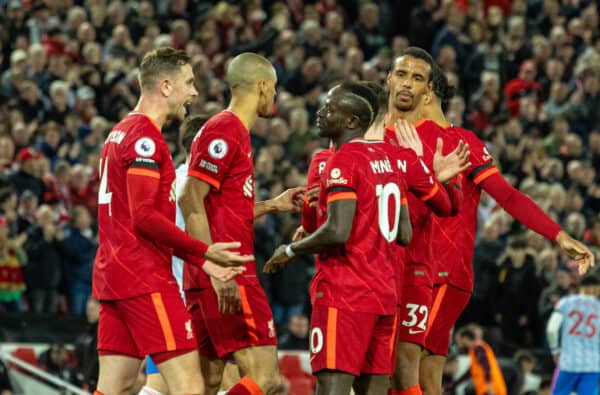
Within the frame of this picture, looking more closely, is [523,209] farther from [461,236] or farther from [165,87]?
[165,87]

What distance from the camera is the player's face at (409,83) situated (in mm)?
8438

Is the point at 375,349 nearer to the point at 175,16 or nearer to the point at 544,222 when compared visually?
the point at 544,222

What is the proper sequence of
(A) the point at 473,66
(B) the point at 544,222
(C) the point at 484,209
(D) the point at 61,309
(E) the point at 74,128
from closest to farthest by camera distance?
1. (B) the point at 544,222
2. (D) the point at 61,309
3. (E) the point at 74,128
4. (C) the point at 484,209
5. (A) the point at 473,66

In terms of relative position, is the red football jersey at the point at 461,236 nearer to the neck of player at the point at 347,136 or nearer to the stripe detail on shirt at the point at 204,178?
the neck of player at the point at 347,136

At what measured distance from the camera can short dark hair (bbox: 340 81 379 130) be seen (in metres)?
7.39

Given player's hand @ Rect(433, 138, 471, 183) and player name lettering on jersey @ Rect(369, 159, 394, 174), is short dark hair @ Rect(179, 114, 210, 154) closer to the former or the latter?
player's hand @ Rect(433, 138, 471, 183)

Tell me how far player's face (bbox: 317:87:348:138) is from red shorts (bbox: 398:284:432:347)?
1.27 m

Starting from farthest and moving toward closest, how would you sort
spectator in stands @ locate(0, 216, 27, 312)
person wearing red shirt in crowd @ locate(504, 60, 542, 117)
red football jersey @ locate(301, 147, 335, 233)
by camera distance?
1. person wearing red shirt in crowd @ locate(504, 60, 542, 117)
2. spectator in stands @ locate(0, 216, 27, 312)
3. red football jersey @ locate(301, 147, 335, 233)

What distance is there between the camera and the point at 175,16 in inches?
755

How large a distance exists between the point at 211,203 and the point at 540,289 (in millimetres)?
9015

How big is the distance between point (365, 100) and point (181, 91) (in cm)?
108

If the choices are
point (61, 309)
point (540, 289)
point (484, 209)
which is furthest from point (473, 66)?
point (61, 309)

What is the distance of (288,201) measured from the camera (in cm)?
852

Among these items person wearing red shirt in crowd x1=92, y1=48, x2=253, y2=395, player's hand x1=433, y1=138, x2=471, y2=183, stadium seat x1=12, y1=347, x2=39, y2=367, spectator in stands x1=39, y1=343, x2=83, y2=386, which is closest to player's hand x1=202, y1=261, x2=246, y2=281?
person wearing red shirt in crowd x1=92, y1=48, x2=253, y2=395
